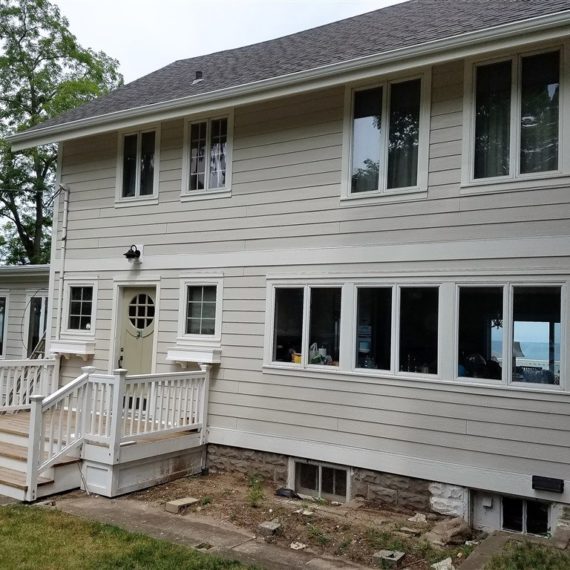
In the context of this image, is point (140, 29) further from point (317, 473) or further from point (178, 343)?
point (317, 473)

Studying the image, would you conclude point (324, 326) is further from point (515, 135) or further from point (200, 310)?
point (515, 135)

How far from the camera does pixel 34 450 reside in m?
5.91

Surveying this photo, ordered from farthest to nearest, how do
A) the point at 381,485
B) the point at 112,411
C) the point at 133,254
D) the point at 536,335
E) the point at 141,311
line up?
the point at 141,311 < the point at 133,254 < the point at 112,411 < the point at 381,485 < the point at 536,335

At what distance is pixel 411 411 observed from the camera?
603 cm

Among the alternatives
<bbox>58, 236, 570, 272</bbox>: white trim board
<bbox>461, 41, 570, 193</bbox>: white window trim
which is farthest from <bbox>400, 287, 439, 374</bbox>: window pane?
<bbox>461, 41, 570, 193</bbox>: white window trim

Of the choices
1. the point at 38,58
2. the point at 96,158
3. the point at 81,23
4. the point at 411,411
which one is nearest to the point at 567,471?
the point at 411,411

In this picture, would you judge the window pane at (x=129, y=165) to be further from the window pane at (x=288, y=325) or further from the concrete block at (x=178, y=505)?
the concrete block at (x=178, y=505)

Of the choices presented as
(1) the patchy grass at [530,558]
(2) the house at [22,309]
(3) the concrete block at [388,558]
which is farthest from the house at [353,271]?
(2) the house at [22,309]

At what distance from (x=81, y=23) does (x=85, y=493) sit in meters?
22.8

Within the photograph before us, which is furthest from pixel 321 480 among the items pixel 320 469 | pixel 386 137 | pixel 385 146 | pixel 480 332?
pixel 386 137

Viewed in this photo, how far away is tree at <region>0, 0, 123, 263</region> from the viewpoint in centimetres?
2108

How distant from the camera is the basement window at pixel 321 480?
21.7 ft

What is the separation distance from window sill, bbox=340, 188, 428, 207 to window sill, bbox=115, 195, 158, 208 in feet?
10.1

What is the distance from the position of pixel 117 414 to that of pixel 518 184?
4.80 meters
